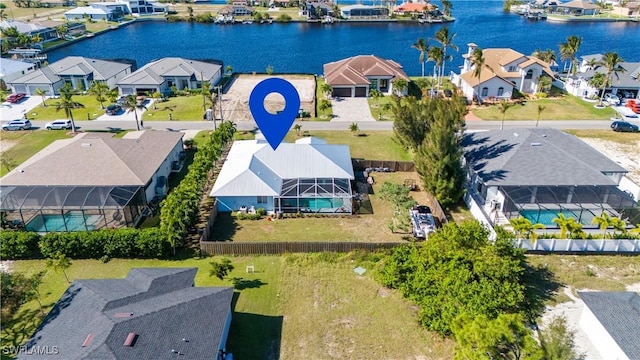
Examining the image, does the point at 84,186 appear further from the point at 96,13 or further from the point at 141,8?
the point at 141,8

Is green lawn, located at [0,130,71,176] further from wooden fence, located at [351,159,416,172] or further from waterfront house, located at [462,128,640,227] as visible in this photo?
waterfront house, located at [462,128,640,227]

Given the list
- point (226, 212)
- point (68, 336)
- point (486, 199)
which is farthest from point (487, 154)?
point (68, 336)

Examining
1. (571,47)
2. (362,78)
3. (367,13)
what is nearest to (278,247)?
(362,78)

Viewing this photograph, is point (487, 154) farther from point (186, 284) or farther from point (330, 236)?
point (186, 284)

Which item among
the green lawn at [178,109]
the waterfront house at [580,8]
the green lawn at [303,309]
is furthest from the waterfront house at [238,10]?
the green lawn at [303,309]

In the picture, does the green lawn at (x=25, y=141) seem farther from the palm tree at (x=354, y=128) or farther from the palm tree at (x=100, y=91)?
the palm tree at (x=354, y=128)

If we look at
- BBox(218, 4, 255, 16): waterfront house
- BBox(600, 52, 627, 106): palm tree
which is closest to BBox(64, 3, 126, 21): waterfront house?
BBox(218, 4, 255, 16): waterfront house
